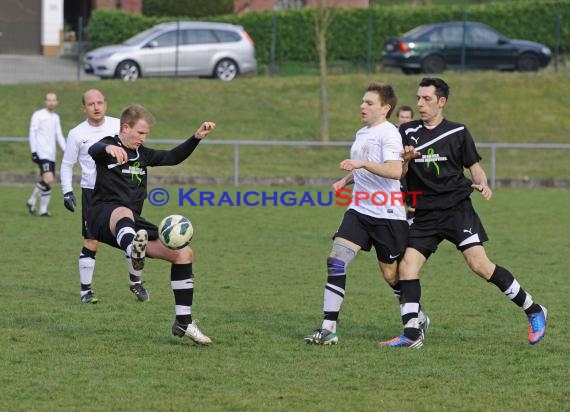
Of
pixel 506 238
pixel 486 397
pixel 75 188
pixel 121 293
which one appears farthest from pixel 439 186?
pixel 75 188

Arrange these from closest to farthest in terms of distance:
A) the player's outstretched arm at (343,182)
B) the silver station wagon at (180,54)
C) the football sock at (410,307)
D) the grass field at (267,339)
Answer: the grass field at (267,339), the football sock at (410,307), the player's outstretched arm at (343,182), the silver station wagon at (180,54)

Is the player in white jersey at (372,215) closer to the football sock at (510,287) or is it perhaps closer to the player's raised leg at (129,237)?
the football sock at (510,287)

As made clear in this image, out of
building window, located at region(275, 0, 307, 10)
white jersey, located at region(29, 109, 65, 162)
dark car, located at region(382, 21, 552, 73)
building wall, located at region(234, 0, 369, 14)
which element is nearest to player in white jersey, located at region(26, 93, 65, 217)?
white jersey, located at region(29, 109, 65, 162)

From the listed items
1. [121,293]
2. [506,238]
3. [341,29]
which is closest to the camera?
[121,293]

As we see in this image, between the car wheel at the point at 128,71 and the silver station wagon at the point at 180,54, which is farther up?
the silver station wagon at the point at 180,54

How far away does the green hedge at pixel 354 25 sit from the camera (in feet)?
123

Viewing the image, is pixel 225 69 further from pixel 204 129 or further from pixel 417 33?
pixel 204 129

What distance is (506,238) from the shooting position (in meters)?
16.8

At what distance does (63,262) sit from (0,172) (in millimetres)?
12449

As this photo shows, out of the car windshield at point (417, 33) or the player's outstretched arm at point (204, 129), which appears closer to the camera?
the player's outstretched arm at point (204, 129)

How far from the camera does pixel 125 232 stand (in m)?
8.50

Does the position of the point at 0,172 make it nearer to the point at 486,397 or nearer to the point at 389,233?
the point at 389,233

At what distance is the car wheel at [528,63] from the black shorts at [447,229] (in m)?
27.3

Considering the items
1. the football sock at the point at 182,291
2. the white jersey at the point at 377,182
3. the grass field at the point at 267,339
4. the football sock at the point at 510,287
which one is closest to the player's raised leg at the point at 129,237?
the football sock at the point at 182,291
